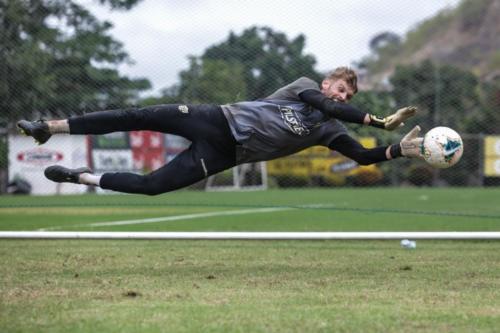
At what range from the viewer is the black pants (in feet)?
19.5

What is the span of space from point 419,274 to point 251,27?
28.3ft

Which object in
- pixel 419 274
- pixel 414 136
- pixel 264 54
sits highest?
pixel 264 54

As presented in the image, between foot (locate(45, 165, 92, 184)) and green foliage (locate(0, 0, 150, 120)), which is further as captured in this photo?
green foliage (locate(0, 0, 150, 120))

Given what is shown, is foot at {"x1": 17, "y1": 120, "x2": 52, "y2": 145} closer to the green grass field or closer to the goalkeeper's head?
the green grass field

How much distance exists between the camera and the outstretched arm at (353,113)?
5.48 metres

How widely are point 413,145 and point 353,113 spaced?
62 centimetres

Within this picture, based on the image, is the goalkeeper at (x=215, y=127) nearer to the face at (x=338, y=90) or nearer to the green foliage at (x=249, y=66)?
the face at (x=338, y=90)

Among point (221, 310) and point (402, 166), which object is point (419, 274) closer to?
point (221, 310)

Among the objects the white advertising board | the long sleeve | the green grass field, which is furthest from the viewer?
the white advertising board

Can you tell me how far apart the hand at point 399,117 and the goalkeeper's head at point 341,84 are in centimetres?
57

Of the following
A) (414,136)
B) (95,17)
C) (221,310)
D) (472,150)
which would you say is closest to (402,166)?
(472,150)

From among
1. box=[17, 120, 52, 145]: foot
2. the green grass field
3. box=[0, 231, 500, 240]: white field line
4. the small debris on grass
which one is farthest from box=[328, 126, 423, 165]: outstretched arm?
the small debris on grass

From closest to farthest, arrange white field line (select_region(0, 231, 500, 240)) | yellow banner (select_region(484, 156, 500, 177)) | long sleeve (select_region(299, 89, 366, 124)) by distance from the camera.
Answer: long sleeve (select_region(299, 89, 366, 124)), white field line (select_region(0, 231, 500, 240)), yellow banner (select_region(484, 156, 500, 177))

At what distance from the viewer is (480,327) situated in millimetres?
3674
